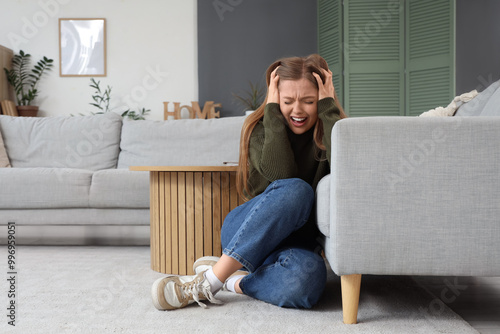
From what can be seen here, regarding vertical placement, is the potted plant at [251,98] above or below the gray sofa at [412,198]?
above

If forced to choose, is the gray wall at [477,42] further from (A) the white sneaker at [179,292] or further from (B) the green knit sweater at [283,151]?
(A) the white sneaker at [179,292]

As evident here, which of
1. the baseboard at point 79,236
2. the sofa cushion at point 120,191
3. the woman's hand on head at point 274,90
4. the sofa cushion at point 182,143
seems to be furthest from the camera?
the sofa cushion at point 182,143

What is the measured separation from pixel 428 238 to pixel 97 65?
488cm

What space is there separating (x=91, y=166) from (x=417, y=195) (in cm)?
243

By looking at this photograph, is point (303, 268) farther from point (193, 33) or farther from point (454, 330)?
point (193, 33)

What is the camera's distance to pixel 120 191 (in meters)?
2.62

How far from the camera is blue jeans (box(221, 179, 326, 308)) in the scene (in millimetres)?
1378

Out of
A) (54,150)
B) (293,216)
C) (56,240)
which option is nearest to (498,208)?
(293,216)

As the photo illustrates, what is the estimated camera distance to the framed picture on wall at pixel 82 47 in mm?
5402

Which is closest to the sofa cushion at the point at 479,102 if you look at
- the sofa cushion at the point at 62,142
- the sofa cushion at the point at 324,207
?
the sofa cushion at the point at 324,207

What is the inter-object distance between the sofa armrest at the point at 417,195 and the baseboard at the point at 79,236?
1.75 m

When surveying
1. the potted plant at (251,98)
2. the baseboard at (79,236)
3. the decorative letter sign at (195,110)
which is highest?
the potted plant at (251,98)

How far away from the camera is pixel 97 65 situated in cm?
542

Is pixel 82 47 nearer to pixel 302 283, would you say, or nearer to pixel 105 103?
pixel 105 103
